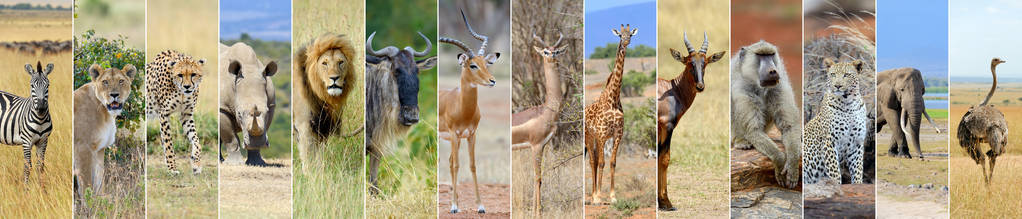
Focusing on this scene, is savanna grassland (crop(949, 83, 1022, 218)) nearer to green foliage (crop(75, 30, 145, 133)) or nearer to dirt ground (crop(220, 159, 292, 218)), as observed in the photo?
dirt ground (crop(220, 159, 292, 218))

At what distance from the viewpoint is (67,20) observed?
11.2 m

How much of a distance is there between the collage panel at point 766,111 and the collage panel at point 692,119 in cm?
12

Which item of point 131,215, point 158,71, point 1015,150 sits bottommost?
point 131,215

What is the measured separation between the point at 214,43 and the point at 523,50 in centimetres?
314

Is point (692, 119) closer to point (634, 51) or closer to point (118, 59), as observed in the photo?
point (634, 51)

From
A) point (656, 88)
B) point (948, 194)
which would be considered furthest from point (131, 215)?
point (948, 194)

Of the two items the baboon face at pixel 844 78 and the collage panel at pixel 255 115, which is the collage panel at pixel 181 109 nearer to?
the collage panel at pixel 255 115

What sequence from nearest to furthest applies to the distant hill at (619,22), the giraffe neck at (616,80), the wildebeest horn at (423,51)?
the giraffe neck at (616,80)
the wildebeest horn at (423,51)
the distant hill at (619,22)

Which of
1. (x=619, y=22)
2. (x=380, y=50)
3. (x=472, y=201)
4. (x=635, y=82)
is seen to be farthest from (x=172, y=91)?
(x=635, y=82)

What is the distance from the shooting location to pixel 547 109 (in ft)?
36.7

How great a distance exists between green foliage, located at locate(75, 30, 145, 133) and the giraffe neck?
4675 millimetres

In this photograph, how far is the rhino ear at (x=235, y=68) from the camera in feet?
36.8

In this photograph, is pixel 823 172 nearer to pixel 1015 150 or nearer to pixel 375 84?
pixel 1015 150

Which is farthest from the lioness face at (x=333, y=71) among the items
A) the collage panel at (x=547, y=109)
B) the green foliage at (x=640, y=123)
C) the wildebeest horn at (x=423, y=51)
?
the green foliage at (x=640, y=123)
